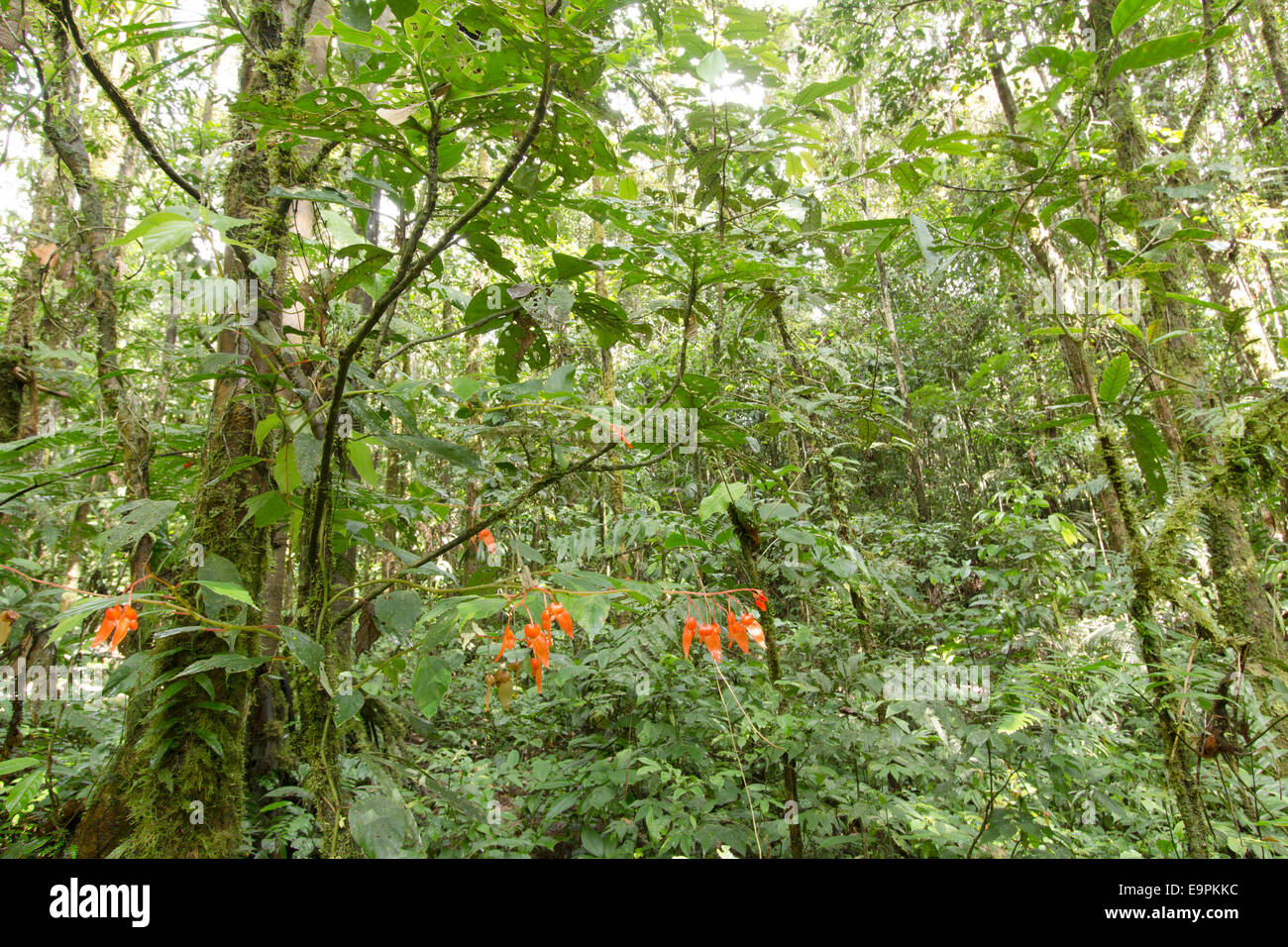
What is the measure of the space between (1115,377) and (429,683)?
1.44 metres

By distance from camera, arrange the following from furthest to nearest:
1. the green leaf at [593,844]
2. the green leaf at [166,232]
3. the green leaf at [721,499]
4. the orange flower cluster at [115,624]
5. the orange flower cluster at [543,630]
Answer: the green leaf at [593,844] < the green leaf at [721,499] < the orange flower cluster at [543,630] < the orange flower cluster at [115,624] < the green leaf at [166,232]

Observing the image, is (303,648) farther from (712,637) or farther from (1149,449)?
(1149,449)

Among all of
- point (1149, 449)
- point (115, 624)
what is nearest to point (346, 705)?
point (115, 624)

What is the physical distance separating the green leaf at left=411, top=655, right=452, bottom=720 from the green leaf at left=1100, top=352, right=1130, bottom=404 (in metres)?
1.38

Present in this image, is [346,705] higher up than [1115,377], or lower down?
lower down

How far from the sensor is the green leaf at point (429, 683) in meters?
0.91

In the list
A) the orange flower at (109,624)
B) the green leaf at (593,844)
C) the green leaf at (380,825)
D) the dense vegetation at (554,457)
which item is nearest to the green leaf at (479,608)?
the dense vegetation at (554,457)

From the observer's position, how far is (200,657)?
3.33ft

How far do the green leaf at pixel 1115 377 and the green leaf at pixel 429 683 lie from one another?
4.53 ft

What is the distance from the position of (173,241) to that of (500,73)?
421 millimetres

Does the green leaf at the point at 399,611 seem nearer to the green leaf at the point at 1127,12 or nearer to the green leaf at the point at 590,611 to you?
the green leaf at the point at 590,611

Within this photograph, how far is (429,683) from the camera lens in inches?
36.3

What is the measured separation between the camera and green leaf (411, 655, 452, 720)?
907 millimetres
